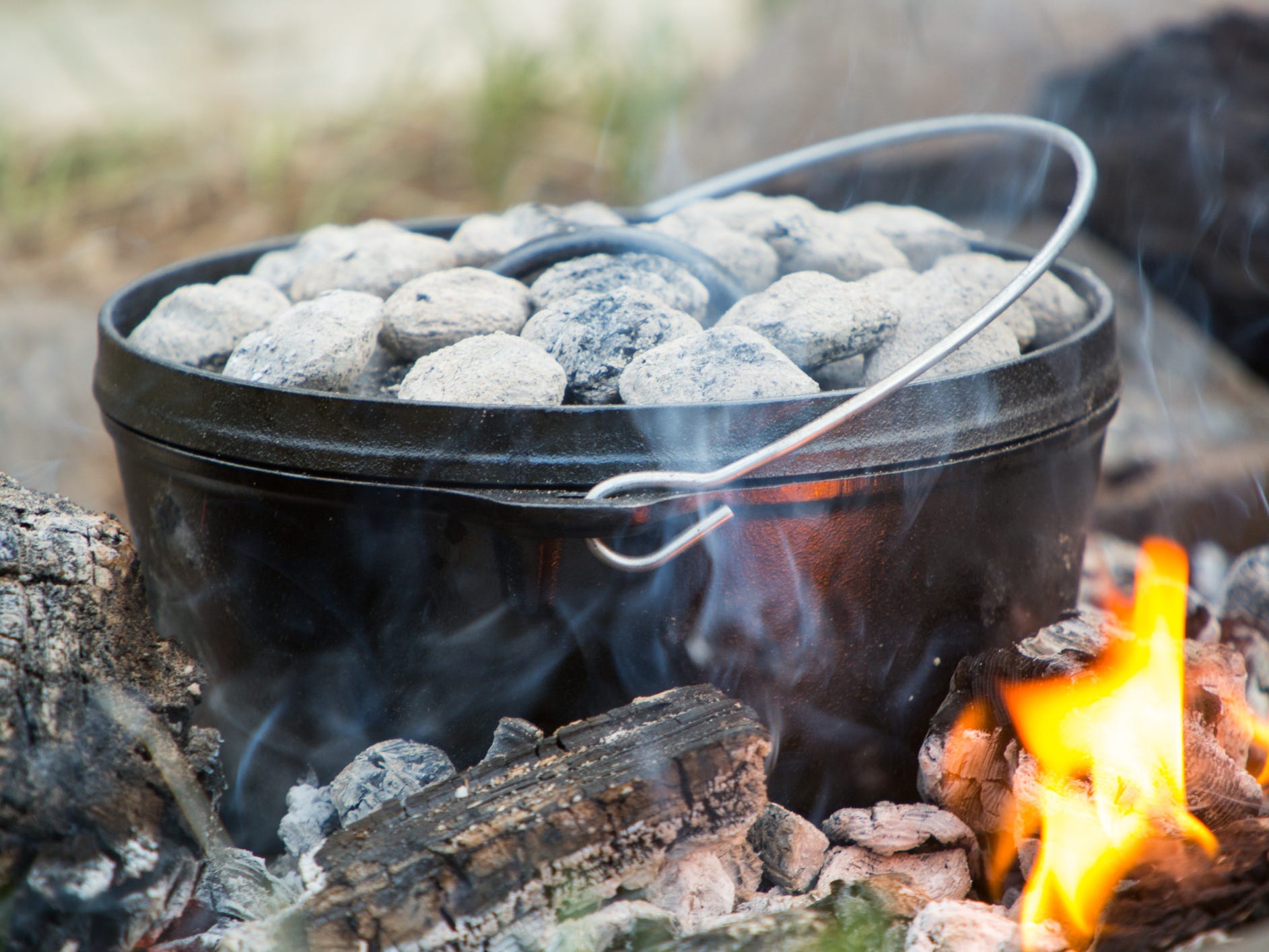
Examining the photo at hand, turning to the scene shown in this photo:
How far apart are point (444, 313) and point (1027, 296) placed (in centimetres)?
72

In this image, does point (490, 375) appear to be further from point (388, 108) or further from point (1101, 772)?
point (388, 108)

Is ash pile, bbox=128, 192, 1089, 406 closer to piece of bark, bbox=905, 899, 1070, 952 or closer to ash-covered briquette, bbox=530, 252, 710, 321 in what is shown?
ash-covered briquette, bbox=530, 252, 710, 321

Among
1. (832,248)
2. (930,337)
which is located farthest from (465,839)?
(832,248)

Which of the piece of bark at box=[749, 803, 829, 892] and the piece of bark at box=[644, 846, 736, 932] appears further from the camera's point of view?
the piece of bark at box=[749, 803, 829, 892]

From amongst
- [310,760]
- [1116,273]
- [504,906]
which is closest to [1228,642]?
[504,906]

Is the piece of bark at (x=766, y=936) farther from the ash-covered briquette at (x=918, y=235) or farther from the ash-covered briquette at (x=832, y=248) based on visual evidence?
the ash-covered briquette at (x=918, y=235)

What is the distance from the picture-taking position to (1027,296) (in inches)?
50.3

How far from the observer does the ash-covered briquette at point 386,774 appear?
1013mm

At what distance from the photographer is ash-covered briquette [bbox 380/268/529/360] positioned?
Result: 1.11m

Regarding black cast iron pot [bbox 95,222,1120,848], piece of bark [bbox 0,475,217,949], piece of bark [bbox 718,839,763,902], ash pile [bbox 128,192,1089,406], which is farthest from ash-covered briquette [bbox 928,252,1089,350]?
piece of bark [bbox 0,475,217,949]

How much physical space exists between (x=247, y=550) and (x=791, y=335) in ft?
1.95

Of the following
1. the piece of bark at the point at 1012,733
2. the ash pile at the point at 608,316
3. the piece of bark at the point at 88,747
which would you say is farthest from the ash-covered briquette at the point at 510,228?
the piece of bark at the point at 1012,733

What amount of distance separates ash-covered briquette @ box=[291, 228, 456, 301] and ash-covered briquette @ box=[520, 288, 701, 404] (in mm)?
285

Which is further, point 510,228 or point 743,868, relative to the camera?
point 510,228
